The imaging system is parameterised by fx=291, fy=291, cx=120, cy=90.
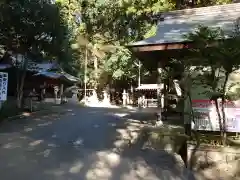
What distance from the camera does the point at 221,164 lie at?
257 inches

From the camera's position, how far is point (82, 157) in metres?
6.68

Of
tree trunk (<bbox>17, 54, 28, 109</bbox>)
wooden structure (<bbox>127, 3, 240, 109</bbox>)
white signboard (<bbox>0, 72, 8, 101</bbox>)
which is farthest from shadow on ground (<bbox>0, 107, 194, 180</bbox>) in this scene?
tree trunk (<bbox>17, 54, 28, 109</bbox>)

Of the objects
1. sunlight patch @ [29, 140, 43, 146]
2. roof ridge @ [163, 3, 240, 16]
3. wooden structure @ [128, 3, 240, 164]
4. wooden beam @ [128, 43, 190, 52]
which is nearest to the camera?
sunlight patch @ [29, 140, 43, 146]

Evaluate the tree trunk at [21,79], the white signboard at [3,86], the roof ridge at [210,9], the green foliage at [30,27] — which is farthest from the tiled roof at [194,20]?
the tree trunk at [21,79]

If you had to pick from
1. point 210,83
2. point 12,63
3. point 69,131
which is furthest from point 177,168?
point 12,63

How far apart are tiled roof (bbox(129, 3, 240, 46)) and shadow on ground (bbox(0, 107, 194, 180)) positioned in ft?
10.7

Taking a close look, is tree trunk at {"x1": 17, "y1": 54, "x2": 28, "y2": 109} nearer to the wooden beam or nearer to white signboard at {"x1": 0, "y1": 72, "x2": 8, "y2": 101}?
white signboard at {"x1": 0, "y1": 72, "x2": 8, "y2": 101}

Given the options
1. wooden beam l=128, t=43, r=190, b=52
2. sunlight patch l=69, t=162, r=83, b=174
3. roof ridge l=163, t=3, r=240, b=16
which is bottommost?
sunlight patch l=69, t=162, r=83, b=174

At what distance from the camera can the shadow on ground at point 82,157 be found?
5.63m

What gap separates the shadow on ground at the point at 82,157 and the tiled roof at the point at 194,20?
3.25 meters

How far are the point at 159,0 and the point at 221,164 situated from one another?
16124mm

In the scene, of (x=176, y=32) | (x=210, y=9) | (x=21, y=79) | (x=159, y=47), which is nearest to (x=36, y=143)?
(x=159, y=47)

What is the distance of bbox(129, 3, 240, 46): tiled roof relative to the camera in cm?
926

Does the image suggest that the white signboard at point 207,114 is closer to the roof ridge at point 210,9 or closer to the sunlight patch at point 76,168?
the sunlight patch at point 76,168
